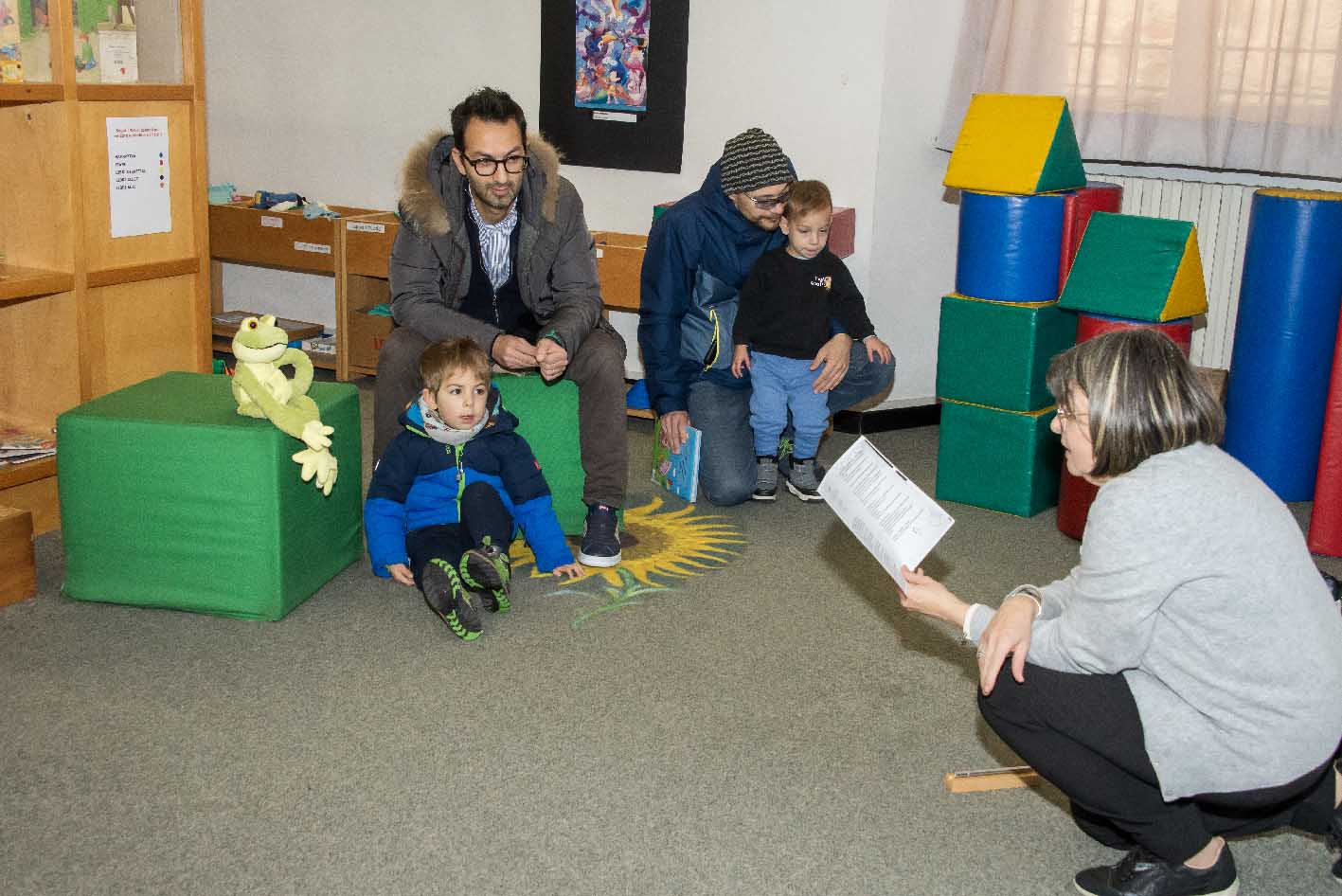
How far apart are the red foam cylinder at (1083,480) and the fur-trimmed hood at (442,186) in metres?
1.45

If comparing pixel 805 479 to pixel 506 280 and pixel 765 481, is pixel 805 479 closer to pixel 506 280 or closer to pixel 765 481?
pixel 765 481

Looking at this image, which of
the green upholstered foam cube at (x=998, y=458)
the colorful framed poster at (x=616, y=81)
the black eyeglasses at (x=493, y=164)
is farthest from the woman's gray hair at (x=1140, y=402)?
the colorful framed poster at (x=616, y=81)

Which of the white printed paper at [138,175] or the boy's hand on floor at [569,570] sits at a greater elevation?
the white printed paper at [138,175]

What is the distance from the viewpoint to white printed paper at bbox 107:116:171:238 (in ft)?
11.4

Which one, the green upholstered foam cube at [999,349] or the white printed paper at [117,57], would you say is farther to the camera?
the green upholstered foam cube at [999,349]

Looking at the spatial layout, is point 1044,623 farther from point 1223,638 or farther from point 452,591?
point 452,591

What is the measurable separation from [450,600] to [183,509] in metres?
0.61

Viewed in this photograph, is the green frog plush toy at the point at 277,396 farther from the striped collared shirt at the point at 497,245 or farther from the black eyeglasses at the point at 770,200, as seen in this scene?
the black eyeglasses at the point at 770,200

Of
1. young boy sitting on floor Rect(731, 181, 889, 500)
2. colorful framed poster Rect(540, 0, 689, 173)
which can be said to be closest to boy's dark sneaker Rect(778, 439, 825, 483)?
young boy sitting on floor Rect(731, 181, 889, 500)

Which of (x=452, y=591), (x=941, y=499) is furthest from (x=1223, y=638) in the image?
(x=941, y=499)

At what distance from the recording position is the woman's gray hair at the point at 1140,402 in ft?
5.91

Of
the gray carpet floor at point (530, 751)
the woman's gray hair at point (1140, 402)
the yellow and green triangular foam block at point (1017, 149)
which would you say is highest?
the yellow and green triangular foam block at point (1017, 149)

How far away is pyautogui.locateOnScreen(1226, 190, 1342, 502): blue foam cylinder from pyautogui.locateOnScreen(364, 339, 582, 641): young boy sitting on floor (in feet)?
6.45

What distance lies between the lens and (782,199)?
3.74 metres
